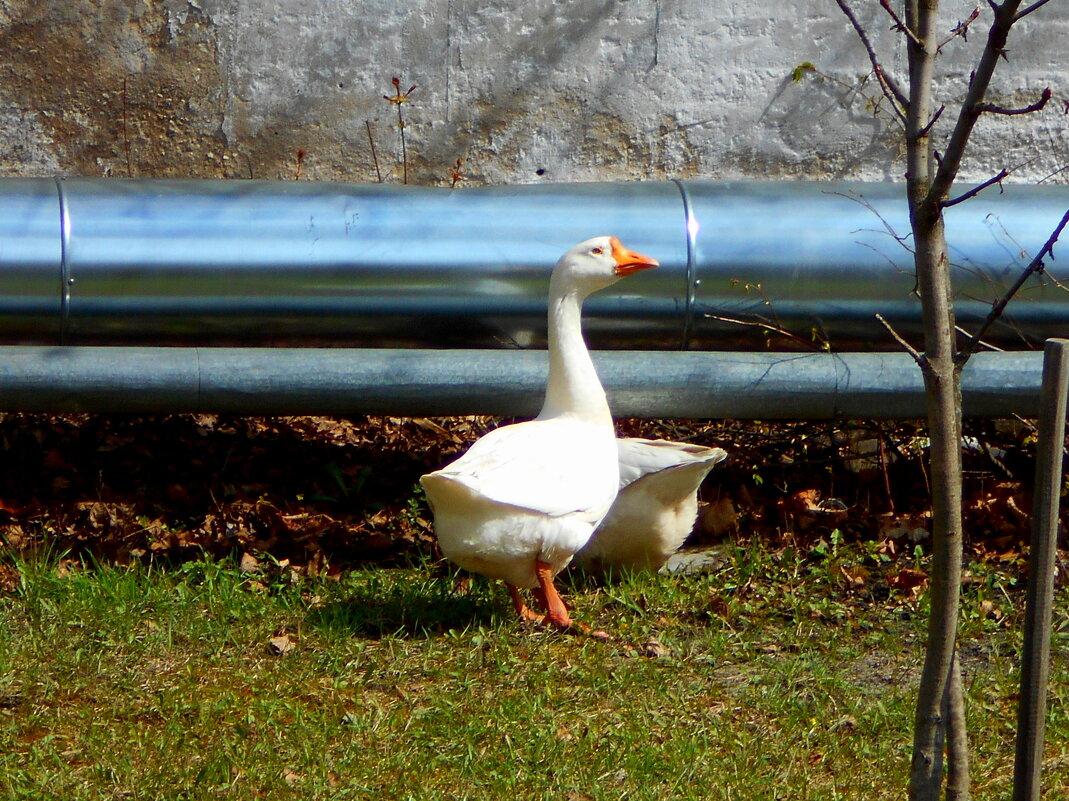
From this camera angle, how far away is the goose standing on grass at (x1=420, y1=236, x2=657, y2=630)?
369 centimetres

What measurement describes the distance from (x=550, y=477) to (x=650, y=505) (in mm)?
571

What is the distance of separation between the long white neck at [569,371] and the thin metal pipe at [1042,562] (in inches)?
84.7

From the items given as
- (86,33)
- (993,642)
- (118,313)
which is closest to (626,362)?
(993,642)

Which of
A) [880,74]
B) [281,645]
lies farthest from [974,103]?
[281,645]

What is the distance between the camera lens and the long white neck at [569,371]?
412 centimetres

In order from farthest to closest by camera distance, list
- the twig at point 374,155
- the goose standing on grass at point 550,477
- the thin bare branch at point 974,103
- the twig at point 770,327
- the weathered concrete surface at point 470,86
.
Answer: the twig at point 374,155
the weathered concrete surface at point 470,86
the twig at point 770,327
the goose standing on grass at point 550,477
the thin bare branch at point 974,103

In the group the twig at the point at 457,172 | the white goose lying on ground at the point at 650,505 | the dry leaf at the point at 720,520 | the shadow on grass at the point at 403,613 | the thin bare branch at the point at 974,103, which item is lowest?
the shadow on grass at the point at 403,613

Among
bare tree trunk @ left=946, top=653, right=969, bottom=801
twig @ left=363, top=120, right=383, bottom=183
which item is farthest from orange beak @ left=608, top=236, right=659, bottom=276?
bare tree trunk @ left=946, top=653, right=969, bottom=801

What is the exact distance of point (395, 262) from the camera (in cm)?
459

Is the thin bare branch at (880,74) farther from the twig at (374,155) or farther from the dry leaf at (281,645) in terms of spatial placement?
the twig at (374,155)

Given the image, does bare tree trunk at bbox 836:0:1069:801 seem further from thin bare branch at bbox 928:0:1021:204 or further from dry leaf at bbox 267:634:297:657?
dry leaf at bbox 267:634:297:657

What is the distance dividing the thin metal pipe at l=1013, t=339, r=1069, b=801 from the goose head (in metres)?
2.22

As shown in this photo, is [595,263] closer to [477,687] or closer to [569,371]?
[569,371]

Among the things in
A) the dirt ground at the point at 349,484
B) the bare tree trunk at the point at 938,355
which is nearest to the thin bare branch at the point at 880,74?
the bare tree trunk at the point at 938,355
